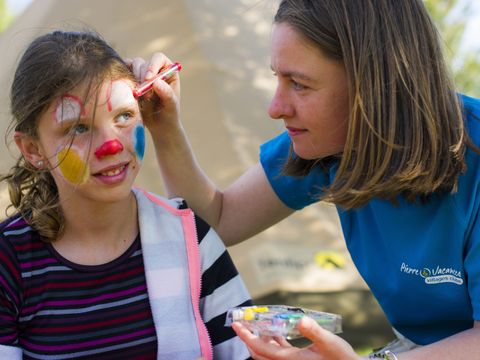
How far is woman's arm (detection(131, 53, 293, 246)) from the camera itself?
192 centimetres

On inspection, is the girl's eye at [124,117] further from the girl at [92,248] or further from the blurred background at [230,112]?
the blurred background at [230,112]

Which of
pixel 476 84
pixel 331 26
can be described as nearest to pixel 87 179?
pixel 331 26

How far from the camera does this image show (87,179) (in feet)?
5.61

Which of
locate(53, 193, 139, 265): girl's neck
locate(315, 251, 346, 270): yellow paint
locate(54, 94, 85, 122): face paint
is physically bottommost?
locate(315, 251, 346, 270): yellow paint

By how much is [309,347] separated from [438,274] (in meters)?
0.45

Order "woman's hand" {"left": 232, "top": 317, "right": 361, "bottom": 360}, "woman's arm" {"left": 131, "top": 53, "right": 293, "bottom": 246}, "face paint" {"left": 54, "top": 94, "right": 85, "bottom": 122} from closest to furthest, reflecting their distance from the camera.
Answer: "woman's hand" {"left": 232, "top": 317, "right": 361, "bottom": 360}, "face paint" {"left": 54, "top": 94, "right": 85, "bottom": 122}, "woman's arm" {"left": 131, "top": 53, "right": 293, "bottom": 246}

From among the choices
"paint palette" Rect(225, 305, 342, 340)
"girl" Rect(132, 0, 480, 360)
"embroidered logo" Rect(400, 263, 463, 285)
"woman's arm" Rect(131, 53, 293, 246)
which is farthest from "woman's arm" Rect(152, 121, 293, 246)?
"paint palette" Rect(225, 305, 342, 340)

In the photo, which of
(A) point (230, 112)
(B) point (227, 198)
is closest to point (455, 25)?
(A) point (230, 112)

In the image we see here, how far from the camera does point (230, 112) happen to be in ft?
11.6

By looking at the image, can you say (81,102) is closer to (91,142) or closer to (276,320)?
(91,142)

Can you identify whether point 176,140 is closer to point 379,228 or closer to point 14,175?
point 14,175

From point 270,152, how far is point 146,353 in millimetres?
699

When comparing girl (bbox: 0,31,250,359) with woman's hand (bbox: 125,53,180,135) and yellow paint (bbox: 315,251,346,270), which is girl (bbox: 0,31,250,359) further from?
yellow paint (bbox: 315,251,346,270)

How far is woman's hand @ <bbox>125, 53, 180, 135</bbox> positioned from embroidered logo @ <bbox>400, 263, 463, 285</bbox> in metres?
0.68
